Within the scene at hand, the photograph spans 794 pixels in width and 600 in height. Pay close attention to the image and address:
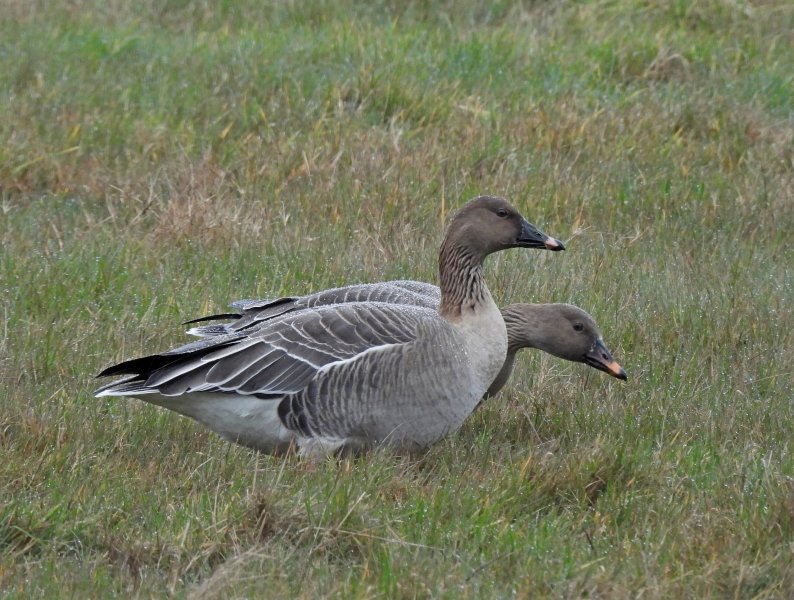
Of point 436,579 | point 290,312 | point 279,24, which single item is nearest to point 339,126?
point 279,24

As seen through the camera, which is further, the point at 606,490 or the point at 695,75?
the point at 695,75

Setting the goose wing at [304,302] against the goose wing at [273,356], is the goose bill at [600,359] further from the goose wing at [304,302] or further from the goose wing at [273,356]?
the goose wing at [273,356]

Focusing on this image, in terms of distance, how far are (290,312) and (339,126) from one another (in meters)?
3.71

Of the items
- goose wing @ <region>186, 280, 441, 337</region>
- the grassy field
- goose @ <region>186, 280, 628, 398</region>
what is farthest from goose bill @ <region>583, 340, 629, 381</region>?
goose wing @ <region>186, 280, 441, 337</region>

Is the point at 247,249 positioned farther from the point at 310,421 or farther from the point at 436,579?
the point at 436,579

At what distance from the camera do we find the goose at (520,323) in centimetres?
598

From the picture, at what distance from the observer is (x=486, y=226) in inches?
233

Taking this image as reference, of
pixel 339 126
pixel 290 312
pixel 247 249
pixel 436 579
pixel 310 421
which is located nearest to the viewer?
pixel 436 579

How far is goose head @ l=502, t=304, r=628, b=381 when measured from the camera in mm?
5996

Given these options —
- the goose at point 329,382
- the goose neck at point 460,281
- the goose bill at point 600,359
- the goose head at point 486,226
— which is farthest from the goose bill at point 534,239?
the goose at point 329,382

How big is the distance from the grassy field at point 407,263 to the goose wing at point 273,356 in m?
0.28

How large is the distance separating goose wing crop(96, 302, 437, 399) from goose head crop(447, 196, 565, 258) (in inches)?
18.9

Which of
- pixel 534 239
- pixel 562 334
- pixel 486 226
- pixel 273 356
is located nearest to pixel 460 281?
pixel 486 226

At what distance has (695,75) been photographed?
1071 cm
